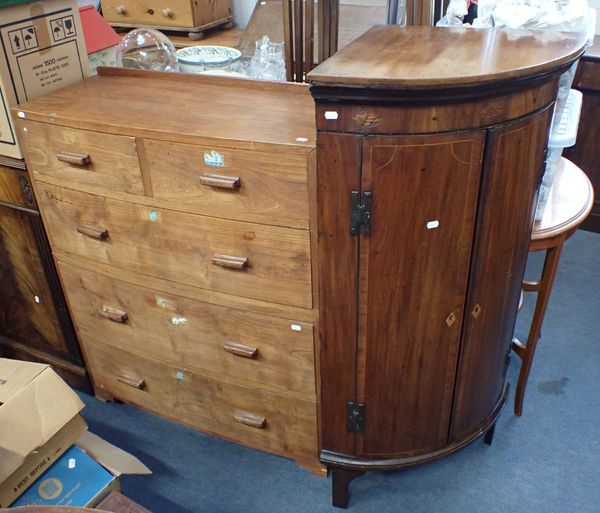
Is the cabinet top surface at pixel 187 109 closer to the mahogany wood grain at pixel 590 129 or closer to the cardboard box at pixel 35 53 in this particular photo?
the cardboard box at pixel 35 53

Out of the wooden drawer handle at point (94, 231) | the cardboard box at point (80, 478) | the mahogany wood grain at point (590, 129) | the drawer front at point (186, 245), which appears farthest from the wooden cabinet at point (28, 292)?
the mahogany wood grain at point (590, 129)

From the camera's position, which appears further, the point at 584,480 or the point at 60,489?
the point at 584,480

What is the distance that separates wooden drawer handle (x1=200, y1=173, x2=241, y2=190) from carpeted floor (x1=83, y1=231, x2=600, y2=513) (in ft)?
3.04

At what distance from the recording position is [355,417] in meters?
1.46

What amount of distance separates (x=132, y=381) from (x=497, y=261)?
1.16 m

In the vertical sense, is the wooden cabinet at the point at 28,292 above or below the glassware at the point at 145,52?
below

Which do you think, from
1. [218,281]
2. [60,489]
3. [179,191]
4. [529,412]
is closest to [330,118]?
[179,191]

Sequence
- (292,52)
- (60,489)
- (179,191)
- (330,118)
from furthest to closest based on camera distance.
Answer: (292,52)
(60,489)
(179,191)
(330,118)

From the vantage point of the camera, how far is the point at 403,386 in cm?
141

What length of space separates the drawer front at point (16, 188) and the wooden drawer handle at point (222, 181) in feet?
2.17

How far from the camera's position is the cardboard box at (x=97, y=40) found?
1.85 metres

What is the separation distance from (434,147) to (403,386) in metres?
0.62

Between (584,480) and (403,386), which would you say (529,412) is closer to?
(584,480)

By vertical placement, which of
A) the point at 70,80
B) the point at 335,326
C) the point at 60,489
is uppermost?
the point at 70,80
